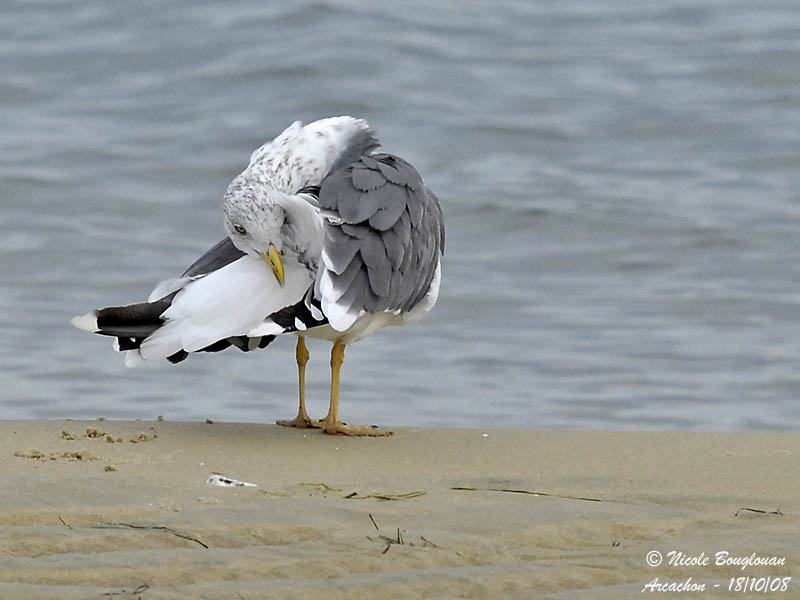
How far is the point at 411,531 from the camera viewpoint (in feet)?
11.6

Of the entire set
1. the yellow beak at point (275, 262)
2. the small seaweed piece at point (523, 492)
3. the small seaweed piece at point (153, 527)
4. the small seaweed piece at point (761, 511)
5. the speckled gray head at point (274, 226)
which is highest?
the speckled gray head at point (274, 226)

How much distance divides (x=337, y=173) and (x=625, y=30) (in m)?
9.61

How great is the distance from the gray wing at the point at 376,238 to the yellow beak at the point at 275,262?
0.45 ft

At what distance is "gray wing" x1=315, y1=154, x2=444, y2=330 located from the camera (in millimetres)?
5102

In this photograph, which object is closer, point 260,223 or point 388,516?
point 388,516

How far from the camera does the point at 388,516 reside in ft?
12.1

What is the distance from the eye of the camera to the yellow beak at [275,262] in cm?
504

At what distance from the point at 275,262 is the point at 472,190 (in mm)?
6021

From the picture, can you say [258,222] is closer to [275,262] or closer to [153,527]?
[275,262]

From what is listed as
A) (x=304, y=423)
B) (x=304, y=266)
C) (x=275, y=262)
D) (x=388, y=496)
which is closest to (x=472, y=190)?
(x=304, y=423)

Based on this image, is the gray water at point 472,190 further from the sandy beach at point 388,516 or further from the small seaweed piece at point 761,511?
the small seaweed piece at point 761,511

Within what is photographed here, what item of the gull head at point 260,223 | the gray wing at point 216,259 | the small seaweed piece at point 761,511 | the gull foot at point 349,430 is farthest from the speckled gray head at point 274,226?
the small seaweed piece at point 761,511

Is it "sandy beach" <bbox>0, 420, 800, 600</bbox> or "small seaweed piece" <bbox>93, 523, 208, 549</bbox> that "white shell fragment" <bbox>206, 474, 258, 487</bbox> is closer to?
"sandy beach" <bbox>0, 420, 800, 600</bbox>

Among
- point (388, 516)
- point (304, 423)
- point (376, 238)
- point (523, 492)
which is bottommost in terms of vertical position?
point (304, 423)
